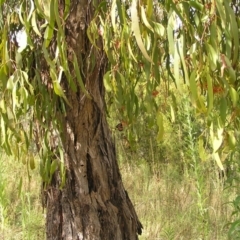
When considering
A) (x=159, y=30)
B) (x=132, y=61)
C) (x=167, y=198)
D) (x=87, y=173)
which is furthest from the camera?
(x=167, y=198)

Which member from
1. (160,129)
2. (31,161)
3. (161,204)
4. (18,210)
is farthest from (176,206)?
(160,129)

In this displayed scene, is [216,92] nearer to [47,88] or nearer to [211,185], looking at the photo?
[47,88]

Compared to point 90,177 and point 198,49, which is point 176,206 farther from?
point 198,49

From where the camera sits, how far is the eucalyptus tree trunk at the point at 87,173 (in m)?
1.74

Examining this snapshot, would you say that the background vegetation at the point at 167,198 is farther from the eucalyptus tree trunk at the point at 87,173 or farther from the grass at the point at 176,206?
the eucalyptus tree trunk at the point at 87,173

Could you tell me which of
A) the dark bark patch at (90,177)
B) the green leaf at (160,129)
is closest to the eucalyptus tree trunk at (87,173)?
the dark bark patch at (90,177)

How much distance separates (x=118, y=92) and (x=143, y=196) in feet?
9.68

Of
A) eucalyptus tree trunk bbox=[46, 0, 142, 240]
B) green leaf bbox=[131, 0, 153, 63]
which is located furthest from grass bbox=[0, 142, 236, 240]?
green leaf bbox=[131, 0, 153, 63]

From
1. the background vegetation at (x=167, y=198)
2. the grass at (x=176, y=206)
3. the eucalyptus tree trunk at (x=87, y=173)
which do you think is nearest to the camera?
the eucalyptus tree trunk at (x=87, y=173)

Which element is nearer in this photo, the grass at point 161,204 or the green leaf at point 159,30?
the green leaf at point 159,30

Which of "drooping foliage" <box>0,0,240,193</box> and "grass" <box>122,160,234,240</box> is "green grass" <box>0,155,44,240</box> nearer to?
"grass" <box>122,160,234,240</box>

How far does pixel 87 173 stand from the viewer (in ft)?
6.16

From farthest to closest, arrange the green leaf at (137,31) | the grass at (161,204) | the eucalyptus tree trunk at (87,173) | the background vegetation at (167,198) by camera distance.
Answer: the grass at (161,204) → the background vegetation at (167,198) → the eucalyptus tree trunk at (87,173) → the green leaf at (137,31)

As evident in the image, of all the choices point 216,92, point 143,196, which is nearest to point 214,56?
point 216,92
